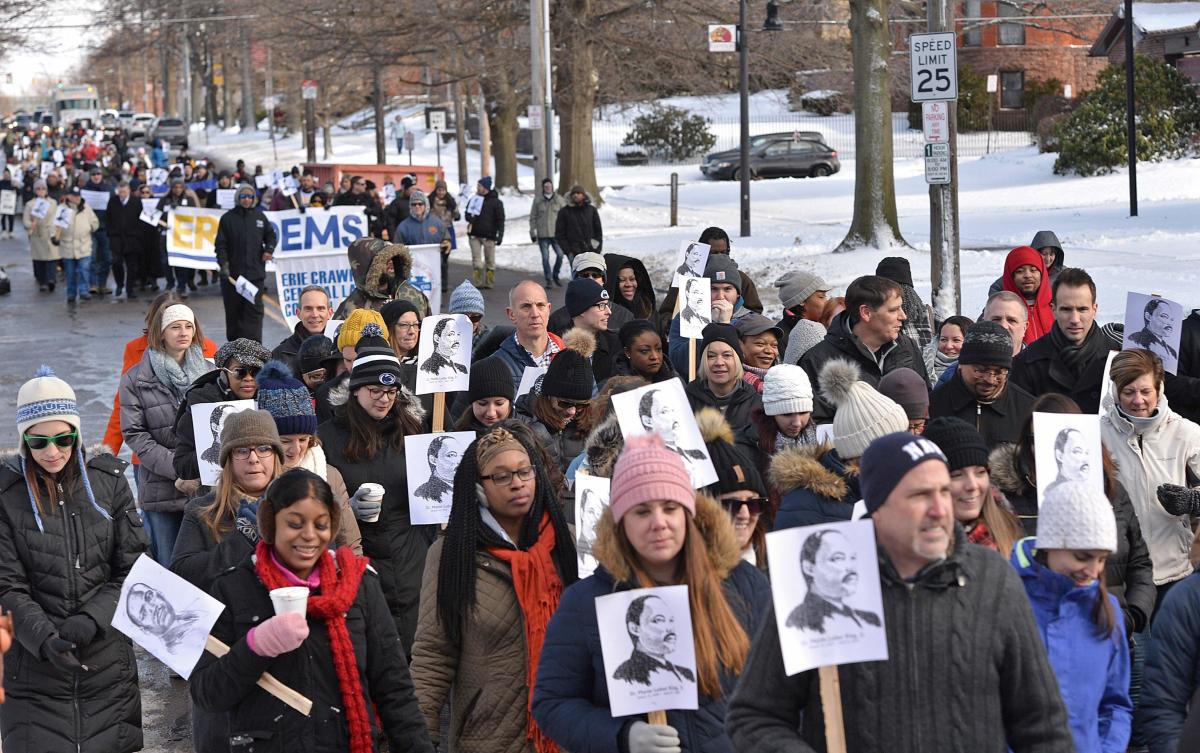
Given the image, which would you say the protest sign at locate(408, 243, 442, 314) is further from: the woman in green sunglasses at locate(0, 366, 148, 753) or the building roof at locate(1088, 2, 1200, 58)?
the building roof at locate(1088, 2, 1200, 58)

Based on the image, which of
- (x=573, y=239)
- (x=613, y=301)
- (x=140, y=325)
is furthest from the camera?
(x=573, y=239)

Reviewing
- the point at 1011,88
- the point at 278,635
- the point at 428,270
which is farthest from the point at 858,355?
the point at 1011,88

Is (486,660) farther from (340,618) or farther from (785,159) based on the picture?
(785,159)

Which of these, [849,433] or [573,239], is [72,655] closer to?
[849,433]

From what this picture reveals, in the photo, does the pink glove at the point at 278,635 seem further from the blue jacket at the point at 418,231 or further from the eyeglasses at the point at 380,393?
the blue jacket at the point at 418,231

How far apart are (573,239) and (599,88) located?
1563 cm

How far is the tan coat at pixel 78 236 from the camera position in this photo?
977 inches

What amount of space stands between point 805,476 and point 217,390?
3.42m

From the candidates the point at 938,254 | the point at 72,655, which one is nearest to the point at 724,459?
the point at 72,655

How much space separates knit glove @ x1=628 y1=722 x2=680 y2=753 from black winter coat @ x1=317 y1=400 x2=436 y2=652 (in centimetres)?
287

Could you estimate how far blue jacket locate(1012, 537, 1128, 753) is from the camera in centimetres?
396

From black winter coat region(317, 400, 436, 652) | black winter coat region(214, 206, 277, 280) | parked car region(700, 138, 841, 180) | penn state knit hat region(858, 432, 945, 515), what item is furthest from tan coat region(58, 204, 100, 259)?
parked car region(700, 138, 841, 180)

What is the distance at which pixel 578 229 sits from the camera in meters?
23.6

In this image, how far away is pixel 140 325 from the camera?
850 inches
